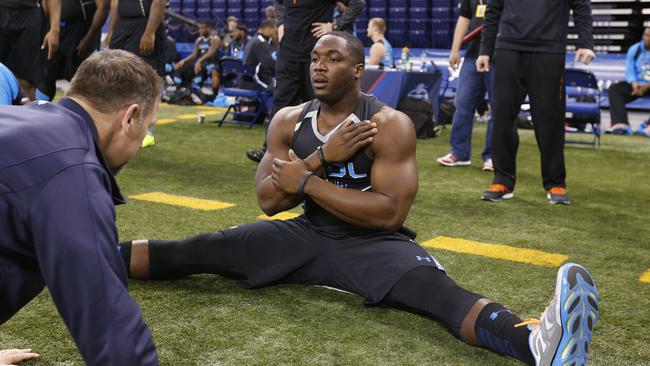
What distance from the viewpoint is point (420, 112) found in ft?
29.6

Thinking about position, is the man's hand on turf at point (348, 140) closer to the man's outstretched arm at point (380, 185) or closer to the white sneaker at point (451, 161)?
the man's outstretched arm at point (380, 185)

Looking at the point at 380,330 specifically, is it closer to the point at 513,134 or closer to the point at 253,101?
the point at 513,134

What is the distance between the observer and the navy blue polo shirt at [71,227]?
1.49 m

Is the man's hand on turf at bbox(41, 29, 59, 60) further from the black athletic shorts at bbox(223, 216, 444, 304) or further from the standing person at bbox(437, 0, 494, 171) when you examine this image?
the black athletic shorts at bbox(223, 216, 444, 304)

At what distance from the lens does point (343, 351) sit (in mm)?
2639

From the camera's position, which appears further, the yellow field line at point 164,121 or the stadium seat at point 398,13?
the stadium seat at point 398,13

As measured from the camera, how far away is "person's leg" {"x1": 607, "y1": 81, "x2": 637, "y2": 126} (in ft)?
33.9

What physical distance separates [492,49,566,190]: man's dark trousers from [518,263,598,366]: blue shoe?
3105mm

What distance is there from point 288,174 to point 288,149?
26cm

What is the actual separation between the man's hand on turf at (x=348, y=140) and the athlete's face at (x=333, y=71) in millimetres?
198

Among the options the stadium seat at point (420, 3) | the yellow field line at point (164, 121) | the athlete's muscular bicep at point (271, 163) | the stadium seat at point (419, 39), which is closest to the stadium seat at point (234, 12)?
the stadium seat at point (420, 3)

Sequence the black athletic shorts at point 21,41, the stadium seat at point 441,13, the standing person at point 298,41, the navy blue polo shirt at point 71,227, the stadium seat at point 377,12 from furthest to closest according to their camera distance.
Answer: the stadium seat at point 377,12 < the stadium seat at point 441,13 < the standing person at point 298,41 < the black athletic shorts at point 21,41 < the navy blue polo shirt at point 71,227

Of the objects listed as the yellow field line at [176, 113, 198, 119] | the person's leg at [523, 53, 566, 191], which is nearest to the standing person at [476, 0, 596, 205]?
the person's leg at [523, 53, 566, 191]

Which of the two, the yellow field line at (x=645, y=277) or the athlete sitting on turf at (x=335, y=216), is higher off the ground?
the athlete sitting on turf at (x=335, y=216)
